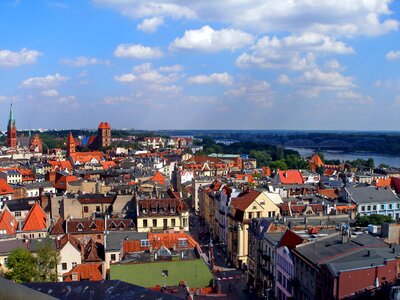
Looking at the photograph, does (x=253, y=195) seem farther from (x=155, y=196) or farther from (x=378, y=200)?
(x=378, y=200)

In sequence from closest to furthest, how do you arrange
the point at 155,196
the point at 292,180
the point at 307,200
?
1. the point at 155,196
2. the point at 307,200
3. the point at 292,180

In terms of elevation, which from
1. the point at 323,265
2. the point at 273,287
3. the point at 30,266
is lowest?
the point at 273,287

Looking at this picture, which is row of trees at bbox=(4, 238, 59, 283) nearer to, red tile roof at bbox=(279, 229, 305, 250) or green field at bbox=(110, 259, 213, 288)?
green field at bbox=(110, 259, 213, 288)

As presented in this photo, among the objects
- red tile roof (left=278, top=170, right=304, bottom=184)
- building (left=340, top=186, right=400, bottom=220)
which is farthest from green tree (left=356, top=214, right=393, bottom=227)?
red tile roof (left=278, top=170, right=304, bottom=184)

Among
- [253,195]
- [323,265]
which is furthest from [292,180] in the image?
[323,265]

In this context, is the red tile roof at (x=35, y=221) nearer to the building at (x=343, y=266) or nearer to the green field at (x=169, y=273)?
the green field at (x=169, y=273)

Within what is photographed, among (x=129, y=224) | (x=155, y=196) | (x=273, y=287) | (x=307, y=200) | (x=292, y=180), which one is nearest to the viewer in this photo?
(x=273, y=287)

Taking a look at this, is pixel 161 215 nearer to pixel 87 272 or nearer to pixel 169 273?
pixel 87 272
